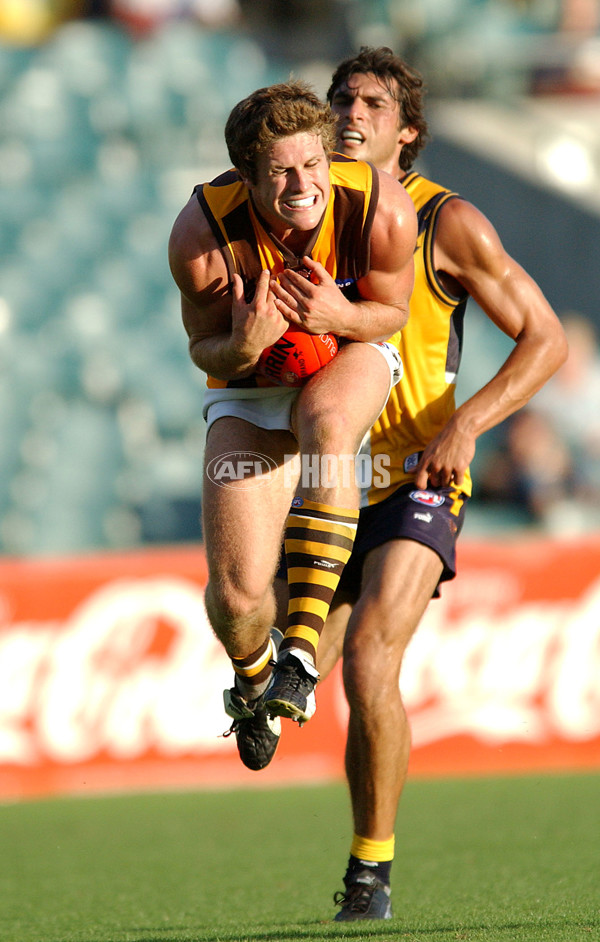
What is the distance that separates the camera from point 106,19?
15.6m

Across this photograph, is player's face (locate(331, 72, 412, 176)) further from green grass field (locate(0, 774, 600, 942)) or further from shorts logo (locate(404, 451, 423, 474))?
green grass field (locate(0, 774, 600, 942))

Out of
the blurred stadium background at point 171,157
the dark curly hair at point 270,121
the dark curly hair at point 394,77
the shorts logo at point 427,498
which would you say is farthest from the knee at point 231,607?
the blurred stadium background at point 171,157

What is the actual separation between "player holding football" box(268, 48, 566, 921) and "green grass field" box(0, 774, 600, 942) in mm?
452

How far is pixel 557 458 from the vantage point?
10.7 m

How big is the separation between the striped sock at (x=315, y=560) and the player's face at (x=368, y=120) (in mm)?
1681

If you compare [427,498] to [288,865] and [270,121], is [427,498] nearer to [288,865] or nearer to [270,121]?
[270,121]

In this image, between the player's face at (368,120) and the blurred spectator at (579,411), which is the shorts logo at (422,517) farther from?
the blurred spectator at (579,411)

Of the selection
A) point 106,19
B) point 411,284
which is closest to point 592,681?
point 411,284

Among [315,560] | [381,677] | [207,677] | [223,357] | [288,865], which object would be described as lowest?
[288,865]

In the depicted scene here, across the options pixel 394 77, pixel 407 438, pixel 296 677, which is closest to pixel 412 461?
pixel 407 438

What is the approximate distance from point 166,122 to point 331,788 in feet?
26.0

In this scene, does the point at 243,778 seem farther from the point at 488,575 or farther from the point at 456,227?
the point at 456,227

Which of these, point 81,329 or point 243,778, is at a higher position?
point 81,329

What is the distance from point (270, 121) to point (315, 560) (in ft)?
4.68
